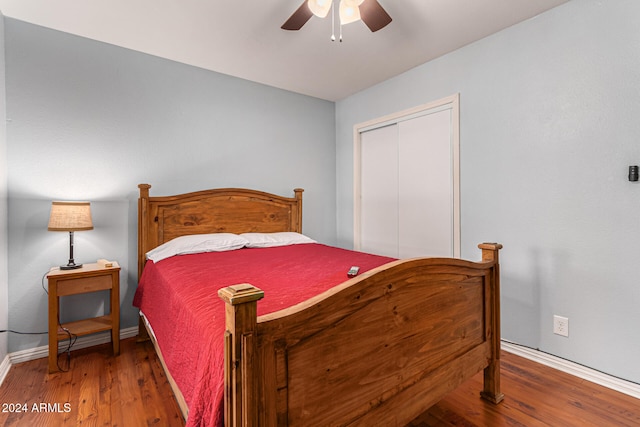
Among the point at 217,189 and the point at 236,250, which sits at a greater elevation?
the point at 217,189

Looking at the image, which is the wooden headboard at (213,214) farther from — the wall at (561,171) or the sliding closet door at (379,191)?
the wall at (561,171)

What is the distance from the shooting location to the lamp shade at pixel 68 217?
208 cm

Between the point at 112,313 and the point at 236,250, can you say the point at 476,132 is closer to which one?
the point at 236,250

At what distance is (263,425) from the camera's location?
870mm

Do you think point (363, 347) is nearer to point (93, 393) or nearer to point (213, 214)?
point (93, 393)

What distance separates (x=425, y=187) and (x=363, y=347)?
2207 mm

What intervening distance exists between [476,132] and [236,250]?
2238 mm

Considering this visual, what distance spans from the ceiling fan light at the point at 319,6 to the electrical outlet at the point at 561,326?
2.50 m

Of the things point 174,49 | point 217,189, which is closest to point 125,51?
point 174,49

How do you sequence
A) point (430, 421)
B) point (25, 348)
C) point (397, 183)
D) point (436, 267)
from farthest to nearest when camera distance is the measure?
point (397, 183) < point (25, 348) < point (430, 421) < point (436, 267)

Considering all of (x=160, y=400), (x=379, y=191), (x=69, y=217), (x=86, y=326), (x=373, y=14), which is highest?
(x=373, y=14)

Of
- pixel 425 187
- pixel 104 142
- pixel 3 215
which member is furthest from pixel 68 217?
pixel 425 187

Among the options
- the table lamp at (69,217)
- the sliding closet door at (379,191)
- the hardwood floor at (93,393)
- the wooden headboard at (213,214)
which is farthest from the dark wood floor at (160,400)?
the sliding closet door at (379,191)

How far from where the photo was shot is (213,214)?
2979 mm
